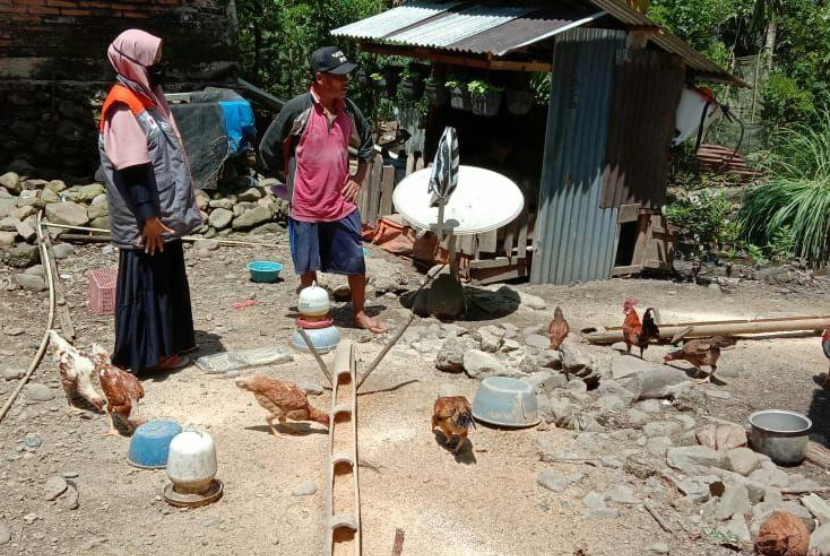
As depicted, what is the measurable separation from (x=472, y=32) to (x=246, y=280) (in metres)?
3.29

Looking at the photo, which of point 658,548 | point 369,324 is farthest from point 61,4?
point 658,548

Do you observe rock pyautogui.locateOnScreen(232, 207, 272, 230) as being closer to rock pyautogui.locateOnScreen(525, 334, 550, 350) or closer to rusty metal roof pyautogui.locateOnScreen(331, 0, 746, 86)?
rusty metal roof pyautogui.locateOnScreen(331, 0, 746, 86)

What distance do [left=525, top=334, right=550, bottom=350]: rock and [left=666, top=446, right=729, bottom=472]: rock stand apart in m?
1.86

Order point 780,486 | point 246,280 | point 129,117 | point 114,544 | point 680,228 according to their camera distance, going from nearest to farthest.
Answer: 1. point 114,544
2. point 780,486
3. point 129,117
4. point 246,280
5. point 680,228

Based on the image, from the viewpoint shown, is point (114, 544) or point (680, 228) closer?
point (114, 544)

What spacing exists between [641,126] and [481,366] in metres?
4.62

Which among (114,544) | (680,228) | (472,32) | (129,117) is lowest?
(114,544)

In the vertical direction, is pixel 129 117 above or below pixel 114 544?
above

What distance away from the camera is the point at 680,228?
34.3 ft

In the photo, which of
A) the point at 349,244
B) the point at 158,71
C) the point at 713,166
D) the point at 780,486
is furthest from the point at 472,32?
the point at 713,166

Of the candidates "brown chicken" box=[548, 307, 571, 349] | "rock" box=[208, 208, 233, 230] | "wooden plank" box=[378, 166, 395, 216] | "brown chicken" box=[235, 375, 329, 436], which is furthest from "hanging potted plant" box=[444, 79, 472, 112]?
"brown chicken" box=[235, 375, 329, 436]

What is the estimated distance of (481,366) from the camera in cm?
594

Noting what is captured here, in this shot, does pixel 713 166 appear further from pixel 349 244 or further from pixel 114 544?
pixel 114 544

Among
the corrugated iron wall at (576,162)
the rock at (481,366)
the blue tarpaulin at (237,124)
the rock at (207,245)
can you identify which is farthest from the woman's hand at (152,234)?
the blue tarpaulin at (237,124)
